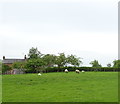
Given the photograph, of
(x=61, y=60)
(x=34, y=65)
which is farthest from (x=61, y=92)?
(x=61, y=60)

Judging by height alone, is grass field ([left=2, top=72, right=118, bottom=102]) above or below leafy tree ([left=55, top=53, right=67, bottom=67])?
below

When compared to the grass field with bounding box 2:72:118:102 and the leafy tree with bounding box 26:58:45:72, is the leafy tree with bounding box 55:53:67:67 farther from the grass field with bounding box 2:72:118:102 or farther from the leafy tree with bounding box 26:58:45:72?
the grass field with bounding box 2:72:118:102

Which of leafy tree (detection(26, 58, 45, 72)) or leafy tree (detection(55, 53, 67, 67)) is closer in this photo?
leafy tree (detection(26, 58, 45, 72))

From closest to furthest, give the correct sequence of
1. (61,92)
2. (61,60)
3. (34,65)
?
(61,92), (34,65), (61,60)

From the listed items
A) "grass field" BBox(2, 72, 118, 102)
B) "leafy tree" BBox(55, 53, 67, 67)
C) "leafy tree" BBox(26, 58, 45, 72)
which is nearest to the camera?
"grass field" BBox(2, 72, 118, 102)

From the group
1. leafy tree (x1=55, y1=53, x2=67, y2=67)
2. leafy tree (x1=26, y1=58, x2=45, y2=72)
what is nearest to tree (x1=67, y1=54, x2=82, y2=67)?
leafy tree (x1=55, y1=53, x2=67, y2=67)

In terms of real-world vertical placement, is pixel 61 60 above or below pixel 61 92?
above

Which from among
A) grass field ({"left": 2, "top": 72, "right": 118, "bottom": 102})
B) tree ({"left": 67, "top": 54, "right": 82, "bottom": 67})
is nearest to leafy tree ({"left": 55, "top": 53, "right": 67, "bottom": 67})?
tree ({"left": 67, "top": 54, "right": 82, "bottom": 67})

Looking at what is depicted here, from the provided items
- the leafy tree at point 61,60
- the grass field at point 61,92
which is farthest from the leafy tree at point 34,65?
the grass field at point 61,92

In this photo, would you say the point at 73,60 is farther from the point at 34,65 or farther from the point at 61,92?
the point at 61,92

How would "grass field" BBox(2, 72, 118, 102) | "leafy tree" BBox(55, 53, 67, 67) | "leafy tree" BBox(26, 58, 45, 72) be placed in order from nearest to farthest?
"grass field" BBox(2, 72, 118, 102) < "leafy tree" BBox(26, 58, 45, 72) < "leafy tree" BBox(55, 53, 67, 67)

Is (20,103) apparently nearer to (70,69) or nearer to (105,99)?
(105,99)

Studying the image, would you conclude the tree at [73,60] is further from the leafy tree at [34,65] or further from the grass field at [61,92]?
the grass field at [61,92]

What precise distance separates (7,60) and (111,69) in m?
52.2
